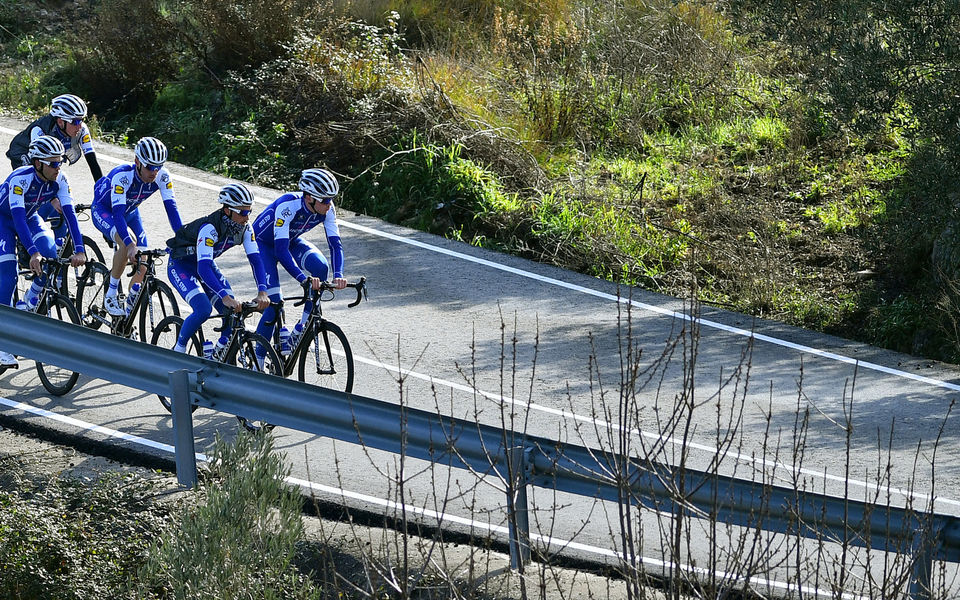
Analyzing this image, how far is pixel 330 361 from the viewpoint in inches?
390

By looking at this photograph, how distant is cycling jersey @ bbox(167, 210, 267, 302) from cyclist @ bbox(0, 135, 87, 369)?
3.38ft

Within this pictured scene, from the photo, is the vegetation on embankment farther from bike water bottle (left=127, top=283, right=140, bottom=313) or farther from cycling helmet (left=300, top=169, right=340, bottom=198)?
bike water bottle (left=127, top=283, right=140, bottom=313)

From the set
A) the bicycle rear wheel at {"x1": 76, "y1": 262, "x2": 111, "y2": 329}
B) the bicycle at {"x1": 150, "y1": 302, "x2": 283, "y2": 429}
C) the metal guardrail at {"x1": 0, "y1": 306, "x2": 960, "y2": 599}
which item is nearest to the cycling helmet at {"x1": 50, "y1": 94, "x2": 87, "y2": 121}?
the bicycle rear wheel at {"x1": 76, "y1": 262, "x2": 111, "y2": 329}

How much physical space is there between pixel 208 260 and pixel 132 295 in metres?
1.50

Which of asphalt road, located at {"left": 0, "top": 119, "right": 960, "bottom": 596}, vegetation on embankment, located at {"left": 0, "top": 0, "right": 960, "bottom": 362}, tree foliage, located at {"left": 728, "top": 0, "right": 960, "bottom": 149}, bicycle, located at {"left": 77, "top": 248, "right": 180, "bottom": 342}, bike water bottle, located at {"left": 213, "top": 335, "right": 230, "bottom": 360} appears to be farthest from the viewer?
vegetation on embankment, located at {"left": 0, "top": 0, "right": 960, "bottom": 362}

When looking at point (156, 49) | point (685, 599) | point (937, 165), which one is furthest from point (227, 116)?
point (685, 599)

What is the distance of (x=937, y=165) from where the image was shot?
11.9 meters

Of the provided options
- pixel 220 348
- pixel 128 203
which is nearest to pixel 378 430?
pixel 220 348

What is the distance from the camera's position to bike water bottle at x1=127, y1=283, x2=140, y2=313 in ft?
33.7

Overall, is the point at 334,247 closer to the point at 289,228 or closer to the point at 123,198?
the point at 289,228

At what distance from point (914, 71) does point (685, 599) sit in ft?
30.2

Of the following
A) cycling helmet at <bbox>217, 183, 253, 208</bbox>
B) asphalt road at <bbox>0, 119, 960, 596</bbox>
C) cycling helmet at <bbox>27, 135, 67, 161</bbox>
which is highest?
cycling helmet at <bbox>27, 135, 67, 161</bbox>

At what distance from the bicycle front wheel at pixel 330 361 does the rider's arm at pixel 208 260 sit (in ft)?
3.07

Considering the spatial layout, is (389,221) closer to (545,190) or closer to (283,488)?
(545,190)
